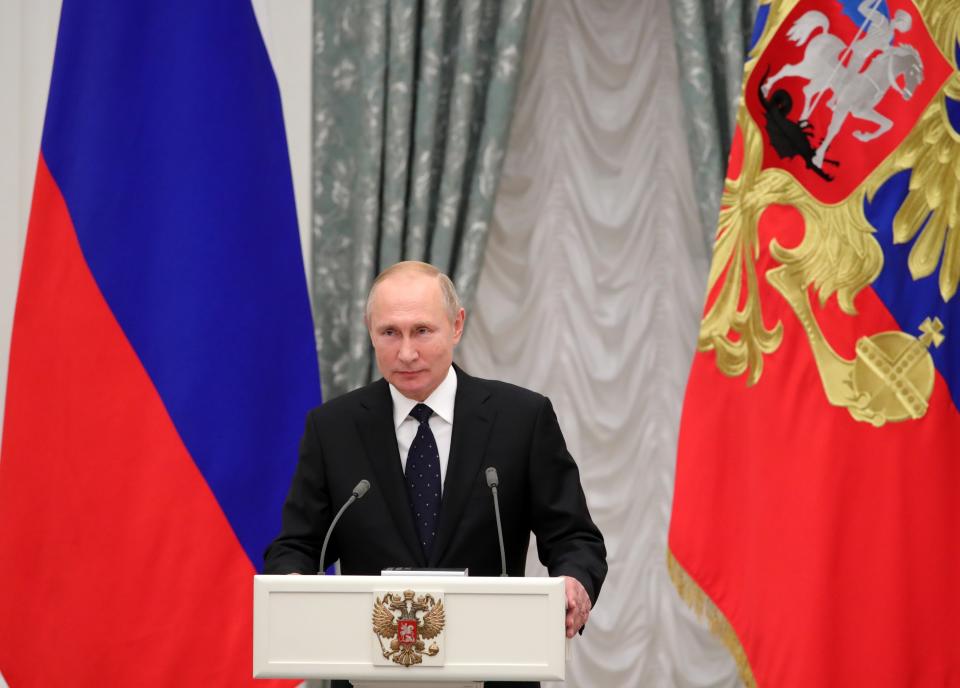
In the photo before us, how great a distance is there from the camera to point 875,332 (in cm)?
370

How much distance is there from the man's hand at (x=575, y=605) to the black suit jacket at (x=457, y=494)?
194 millimetres

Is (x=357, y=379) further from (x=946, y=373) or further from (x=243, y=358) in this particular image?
(x=946, y=373)

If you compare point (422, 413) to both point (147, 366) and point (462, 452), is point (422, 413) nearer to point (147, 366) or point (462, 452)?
point (462, 452)

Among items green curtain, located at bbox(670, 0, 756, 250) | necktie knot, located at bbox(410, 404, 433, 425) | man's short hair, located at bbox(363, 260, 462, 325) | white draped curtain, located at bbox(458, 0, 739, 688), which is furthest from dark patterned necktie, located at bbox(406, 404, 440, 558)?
green curtain, located at bbox(670, 0, 756, 250)

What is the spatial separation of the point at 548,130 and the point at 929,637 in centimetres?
239

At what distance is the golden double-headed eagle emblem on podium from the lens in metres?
1.93

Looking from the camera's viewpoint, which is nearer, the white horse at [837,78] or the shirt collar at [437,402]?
the shirt collar at [437,402]

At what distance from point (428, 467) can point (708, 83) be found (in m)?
2.46

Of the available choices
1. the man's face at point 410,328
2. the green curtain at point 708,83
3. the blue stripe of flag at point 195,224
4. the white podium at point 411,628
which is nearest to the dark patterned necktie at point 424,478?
the man's face at point 410,328

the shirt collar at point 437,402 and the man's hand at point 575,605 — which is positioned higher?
the shirt collar at point 437,402

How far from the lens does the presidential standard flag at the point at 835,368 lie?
366cm

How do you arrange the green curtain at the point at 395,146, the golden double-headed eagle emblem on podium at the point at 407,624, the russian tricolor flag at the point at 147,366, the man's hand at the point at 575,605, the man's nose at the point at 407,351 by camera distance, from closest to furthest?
the golden double-headed eagle emblem on podium at the point at 407,624 → the man's hand at the point at 575,605 → the man's nose at the point at 407,351 → the russian tricolor flag at the point at 147,366 → the green curtain at the point at 395,146

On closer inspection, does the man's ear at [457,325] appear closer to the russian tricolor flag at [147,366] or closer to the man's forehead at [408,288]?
the man's forehead at [408,288]

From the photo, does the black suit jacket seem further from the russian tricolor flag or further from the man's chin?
the russian tricolor flag
